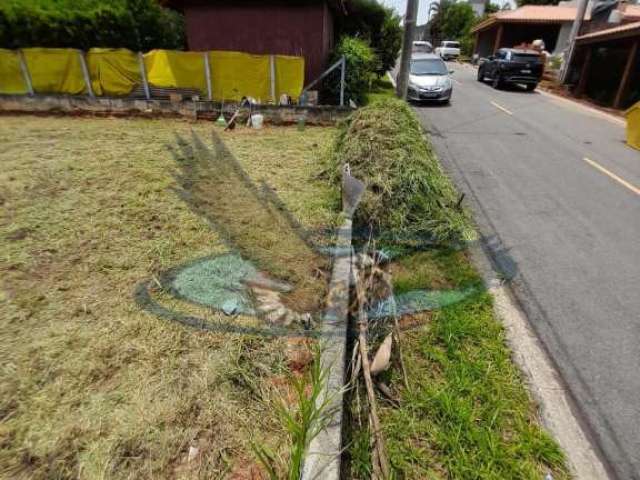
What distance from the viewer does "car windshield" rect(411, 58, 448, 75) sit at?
13.5m

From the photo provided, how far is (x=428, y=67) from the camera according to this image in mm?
13719

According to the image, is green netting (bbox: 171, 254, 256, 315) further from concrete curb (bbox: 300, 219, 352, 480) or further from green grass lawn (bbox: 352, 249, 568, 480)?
green grass lawn (bbox: 352, 249, 568, 480)

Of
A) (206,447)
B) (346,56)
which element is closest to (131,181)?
(206,447)

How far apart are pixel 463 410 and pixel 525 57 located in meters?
20.0

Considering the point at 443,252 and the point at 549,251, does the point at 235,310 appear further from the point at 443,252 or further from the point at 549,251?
the point at 549,251

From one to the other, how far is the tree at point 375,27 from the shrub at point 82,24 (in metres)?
7.79

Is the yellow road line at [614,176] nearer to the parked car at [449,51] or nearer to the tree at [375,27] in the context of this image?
the tree at [375,27]

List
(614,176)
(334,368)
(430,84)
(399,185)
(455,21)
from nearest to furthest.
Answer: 1. (334,368)
2. (399,185)
3. (614,176)
4. (430,84)
5. (455,21)

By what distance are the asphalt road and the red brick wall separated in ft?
15.1

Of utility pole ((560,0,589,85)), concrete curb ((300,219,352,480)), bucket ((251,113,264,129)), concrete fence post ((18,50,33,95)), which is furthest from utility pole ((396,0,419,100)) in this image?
utility pole ((560,0,589,85))

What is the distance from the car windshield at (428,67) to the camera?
44.2 ft

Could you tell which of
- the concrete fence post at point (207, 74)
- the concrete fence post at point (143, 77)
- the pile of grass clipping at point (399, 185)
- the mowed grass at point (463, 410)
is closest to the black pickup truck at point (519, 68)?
the concrete fence post at point (207, 74)

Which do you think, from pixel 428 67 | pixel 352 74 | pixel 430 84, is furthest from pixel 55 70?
pixel 428 67

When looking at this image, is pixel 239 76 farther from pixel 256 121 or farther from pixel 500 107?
pixel 500 107
